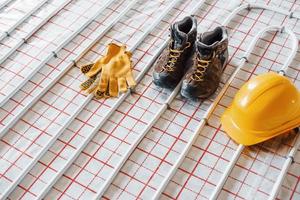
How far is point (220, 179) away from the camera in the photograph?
1578mm

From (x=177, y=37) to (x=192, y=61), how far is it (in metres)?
0.14

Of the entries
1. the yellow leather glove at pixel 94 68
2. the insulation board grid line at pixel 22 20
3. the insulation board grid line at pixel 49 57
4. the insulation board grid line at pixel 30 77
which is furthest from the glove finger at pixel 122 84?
the insulation board grid line at pixel 22 20

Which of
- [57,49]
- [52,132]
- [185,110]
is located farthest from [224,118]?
[57,49]

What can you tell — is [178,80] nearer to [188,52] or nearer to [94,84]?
[188,52]

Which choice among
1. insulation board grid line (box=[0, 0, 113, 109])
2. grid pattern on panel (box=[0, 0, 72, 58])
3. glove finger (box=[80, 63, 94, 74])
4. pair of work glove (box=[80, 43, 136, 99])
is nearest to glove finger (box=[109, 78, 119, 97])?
pair of work glove (box=[80, 43, 136, 99])

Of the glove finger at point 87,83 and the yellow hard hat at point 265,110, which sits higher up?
the glove finger at point 87,83

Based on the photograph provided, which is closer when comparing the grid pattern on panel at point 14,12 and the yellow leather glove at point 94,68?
the yellow leather glove at point 94,68

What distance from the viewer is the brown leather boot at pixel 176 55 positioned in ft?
5.90

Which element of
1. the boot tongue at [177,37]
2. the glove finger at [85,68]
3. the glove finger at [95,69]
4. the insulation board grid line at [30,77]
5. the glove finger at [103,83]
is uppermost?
the boot tongue at [177,37]

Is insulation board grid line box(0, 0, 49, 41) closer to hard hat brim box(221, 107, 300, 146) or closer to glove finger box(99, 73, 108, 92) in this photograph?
glove finger box(99, 73, 108, 92)

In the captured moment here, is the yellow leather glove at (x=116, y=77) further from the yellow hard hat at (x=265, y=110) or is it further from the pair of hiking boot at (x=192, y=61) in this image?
the yellow hard hat at (x=265, y=110)

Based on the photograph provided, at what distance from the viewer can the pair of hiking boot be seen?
5.77 feet

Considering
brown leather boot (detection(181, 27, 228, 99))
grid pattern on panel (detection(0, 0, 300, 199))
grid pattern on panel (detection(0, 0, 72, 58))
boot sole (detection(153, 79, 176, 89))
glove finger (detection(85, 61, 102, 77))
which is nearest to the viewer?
grid pattern on panel (detection(0, 0, 300, 199))

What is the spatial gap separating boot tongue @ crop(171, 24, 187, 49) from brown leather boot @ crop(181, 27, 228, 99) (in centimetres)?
7
